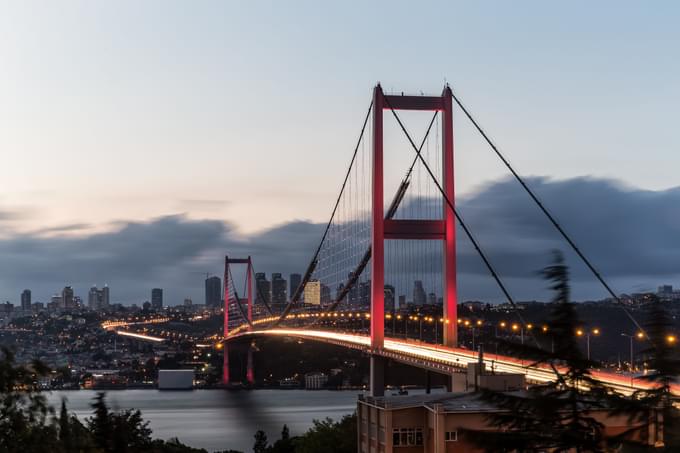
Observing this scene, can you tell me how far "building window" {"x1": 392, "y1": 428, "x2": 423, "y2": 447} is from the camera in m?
27.1

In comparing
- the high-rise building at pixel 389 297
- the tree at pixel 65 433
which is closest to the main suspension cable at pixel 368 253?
the high-rise building at pixel 389 297

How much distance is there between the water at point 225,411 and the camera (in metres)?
64.2

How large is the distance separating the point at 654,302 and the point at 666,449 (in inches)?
42.4

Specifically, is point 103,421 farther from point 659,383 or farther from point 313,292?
point 313,292

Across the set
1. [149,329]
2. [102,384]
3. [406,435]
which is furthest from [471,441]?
[149,329]

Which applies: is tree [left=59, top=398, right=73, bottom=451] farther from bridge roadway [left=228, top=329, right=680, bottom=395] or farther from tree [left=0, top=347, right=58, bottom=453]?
bridge roadway [left=228, top=329, right=680, bottom=395]

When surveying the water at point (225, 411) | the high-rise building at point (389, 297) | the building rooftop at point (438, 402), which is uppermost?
the high-rise building at point (389, 297)

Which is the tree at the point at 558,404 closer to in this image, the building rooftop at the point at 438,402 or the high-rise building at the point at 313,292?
the building rooftop at the point at 438,402

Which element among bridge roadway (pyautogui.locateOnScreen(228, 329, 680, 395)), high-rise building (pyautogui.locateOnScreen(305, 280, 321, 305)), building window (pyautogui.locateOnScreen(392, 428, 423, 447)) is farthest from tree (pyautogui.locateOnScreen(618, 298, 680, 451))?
high-rise building (pyautogui.locateOnScreen(305, 280, 321, 305))

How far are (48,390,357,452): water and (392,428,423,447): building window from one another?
82.7 ft

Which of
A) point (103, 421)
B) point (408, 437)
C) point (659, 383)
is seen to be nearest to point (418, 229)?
point (408, 437)

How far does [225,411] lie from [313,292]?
13.5m

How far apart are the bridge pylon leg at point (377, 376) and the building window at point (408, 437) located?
948 centimetres

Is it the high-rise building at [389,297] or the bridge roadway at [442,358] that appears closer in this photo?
the bridge roadway at [442,358]
